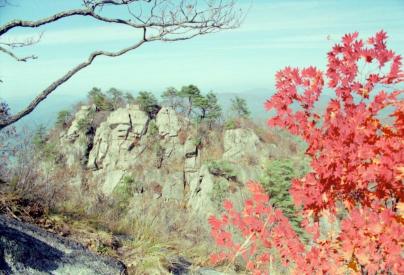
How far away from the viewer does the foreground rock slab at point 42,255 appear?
346cm

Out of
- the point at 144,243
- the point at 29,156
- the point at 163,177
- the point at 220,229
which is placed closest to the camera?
the point at 220,229

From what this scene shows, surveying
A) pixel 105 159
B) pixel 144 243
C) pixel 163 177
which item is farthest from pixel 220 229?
pixel 105 159

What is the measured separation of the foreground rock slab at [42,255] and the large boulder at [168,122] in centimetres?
3520

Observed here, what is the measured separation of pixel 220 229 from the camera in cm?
467

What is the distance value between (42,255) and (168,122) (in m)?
36.4

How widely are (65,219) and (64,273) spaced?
5.99ft

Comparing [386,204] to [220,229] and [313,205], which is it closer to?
[313,205]

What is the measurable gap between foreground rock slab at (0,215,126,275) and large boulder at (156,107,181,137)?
115 ft

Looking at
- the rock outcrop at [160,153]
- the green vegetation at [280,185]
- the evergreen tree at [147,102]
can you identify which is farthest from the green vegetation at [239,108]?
the green vegetation at [280,185]

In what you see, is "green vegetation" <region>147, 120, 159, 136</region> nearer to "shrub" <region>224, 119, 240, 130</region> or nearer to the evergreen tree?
the evergreen tree

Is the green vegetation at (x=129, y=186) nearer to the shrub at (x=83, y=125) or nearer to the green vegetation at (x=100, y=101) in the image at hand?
the shrub at (x=83, y=125)

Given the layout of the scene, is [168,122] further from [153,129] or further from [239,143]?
[239,143]

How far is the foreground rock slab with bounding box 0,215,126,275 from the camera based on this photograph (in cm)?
346

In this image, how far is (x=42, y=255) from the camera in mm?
3756
